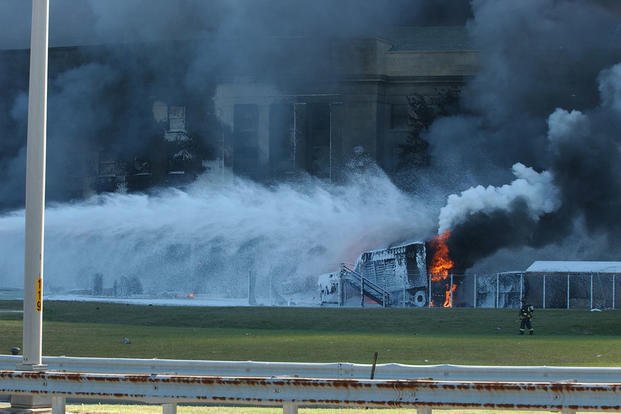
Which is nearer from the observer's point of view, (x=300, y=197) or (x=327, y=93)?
(x=300, y=197)

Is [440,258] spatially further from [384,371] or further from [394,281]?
[384,371]

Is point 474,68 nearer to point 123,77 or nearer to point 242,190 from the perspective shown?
point 242,190

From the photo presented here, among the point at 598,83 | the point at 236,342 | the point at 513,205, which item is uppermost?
the point at 598,83

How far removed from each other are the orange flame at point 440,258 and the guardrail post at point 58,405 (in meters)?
38.7

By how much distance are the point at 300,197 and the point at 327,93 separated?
946cm

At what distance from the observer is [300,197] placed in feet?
202

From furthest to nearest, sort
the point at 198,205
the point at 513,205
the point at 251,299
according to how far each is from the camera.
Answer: the point at 198,205 < the point at 513,205 < the point at 251,299

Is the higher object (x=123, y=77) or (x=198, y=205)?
(x=123, y=77)

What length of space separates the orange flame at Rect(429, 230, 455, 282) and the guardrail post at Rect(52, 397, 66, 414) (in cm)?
3871

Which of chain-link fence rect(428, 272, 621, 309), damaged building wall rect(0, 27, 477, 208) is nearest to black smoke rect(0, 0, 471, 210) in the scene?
damaged building wall rect(0, 27, 477, 208)

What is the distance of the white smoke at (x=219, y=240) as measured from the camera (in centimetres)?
5688

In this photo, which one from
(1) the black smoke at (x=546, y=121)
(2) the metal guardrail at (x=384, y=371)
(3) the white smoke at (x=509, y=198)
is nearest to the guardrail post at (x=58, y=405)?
(2) the metal guardrail at (x=384, y=371)

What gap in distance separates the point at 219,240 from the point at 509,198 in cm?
1293

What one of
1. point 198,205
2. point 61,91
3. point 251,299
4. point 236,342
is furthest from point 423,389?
point 61,91
